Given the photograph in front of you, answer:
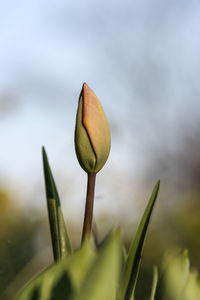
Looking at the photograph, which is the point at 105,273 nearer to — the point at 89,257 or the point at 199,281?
the point at 89,257

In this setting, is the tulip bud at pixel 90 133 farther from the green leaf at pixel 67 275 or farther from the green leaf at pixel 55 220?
the green leaf at pixel 67 275

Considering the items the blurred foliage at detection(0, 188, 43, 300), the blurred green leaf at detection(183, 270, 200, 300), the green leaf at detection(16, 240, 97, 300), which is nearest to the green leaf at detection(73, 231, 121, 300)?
the green leaf at detection(16, 240, 97, 300)

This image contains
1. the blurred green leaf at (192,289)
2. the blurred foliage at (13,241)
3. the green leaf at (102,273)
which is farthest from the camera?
the blurred foliage at (13,241)

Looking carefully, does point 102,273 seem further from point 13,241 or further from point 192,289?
point 13,241

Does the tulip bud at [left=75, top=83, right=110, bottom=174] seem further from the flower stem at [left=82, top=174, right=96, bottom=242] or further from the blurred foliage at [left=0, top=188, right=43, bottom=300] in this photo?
the blurred foliage at [left=0, top=188, right=43, bottom=300]

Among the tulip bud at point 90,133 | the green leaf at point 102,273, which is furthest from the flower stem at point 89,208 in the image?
the green leaf at point 102,273

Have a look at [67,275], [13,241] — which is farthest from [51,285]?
[13,241]
